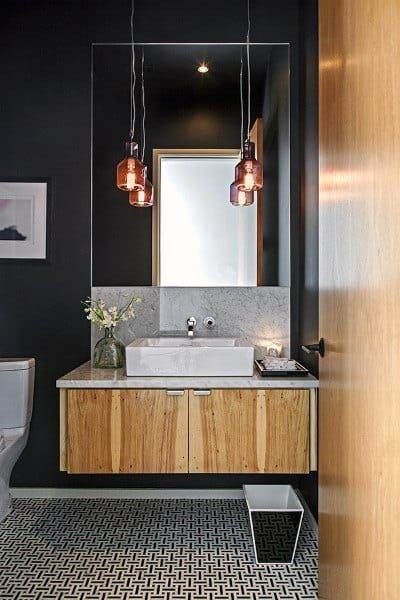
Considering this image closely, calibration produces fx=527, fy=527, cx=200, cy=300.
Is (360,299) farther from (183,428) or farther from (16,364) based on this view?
(16,364)

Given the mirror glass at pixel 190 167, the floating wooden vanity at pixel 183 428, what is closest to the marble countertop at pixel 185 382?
the floating wooden vanity at pixel 183 428

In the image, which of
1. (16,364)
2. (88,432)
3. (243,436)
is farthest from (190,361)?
(16,364)

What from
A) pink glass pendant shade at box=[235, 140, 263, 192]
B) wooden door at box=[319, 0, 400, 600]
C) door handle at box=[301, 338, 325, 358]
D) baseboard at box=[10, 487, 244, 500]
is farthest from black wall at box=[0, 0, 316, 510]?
wooden door at box=[319, 0, 400, 600]

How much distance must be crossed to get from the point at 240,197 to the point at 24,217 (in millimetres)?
1192

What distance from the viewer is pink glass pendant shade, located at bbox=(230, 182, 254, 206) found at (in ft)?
9.04

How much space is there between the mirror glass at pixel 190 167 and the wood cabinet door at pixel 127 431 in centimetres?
81

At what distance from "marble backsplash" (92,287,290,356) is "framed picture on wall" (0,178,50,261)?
16.5 inches

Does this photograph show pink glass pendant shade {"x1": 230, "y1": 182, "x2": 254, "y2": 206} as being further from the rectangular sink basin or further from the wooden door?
the wooden door

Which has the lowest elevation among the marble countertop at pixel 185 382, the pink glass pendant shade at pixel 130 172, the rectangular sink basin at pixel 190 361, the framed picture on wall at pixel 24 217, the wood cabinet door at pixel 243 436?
the wood cabinet door at pixel 243 436

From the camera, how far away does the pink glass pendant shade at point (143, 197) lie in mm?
2748

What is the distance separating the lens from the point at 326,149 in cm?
162

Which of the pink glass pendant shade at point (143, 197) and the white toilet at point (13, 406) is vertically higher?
the pink glass pendant shade at point (143, 197)

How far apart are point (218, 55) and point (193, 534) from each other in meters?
2.49

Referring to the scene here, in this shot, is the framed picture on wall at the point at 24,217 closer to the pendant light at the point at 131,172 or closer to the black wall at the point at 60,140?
the black wall at the point at 60,140
